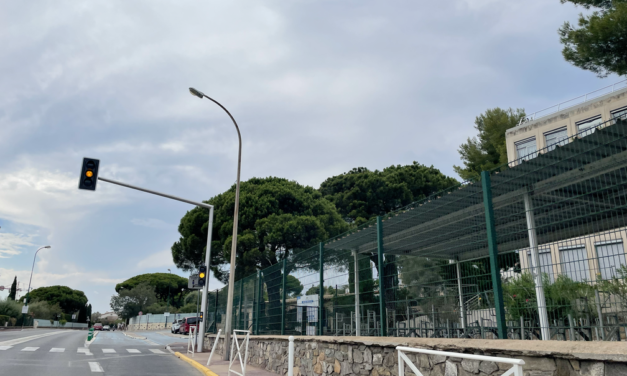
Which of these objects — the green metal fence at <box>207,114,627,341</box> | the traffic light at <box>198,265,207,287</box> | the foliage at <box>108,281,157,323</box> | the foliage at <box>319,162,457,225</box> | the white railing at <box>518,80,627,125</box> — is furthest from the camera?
the foliage at <box>108,281,157,323</box>

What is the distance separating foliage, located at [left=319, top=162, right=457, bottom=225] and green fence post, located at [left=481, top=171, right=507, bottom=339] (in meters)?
32.6

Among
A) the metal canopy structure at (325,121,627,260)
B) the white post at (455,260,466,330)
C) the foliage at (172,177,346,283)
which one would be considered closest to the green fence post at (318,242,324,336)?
the metal canopy structure at (325,121,627,260)

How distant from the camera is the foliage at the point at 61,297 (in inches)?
3809

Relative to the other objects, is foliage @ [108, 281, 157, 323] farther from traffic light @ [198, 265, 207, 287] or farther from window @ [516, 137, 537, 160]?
window @ [516, 137, 537, 160]

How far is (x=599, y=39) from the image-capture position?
14156 millimetres

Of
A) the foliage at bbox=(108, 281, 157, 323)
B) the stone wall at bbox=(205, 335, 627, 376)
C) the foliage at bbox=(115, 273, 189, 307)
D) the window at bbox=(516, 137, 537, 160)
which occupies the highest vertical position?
the window at bbox=(516, 137, 537, 160)

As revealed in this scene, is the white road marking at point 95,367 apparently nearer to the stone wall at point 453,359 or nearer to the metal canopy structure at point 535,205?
the stone wall at point 453,359

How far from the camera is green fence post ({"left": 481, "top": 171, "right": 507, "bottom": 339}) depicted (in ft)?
18.0

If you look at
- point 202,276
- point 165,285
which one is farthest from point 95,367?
point 165,285

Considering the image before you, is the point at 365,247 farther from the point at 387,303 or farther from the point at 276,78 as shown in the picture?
the point at 276,78

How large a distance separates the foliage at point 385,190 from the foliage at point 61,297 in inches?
3129

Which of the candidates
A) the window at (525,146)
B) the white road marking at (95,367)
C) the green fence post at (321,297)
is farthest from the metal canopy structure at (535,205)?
the window at (525,146)

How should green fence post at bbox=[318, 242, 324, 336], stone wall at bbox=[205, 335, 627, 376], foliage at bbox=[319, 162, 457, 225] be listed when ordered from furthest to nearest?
foliage at bbox=[319, 162, 457, 225] < green fence post at bbox=[318, 242, 324, 336] < stone wall at bbox=[205, 335, 627, 376]

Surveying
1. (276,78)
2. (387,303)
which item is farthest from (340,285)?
(276,78)
